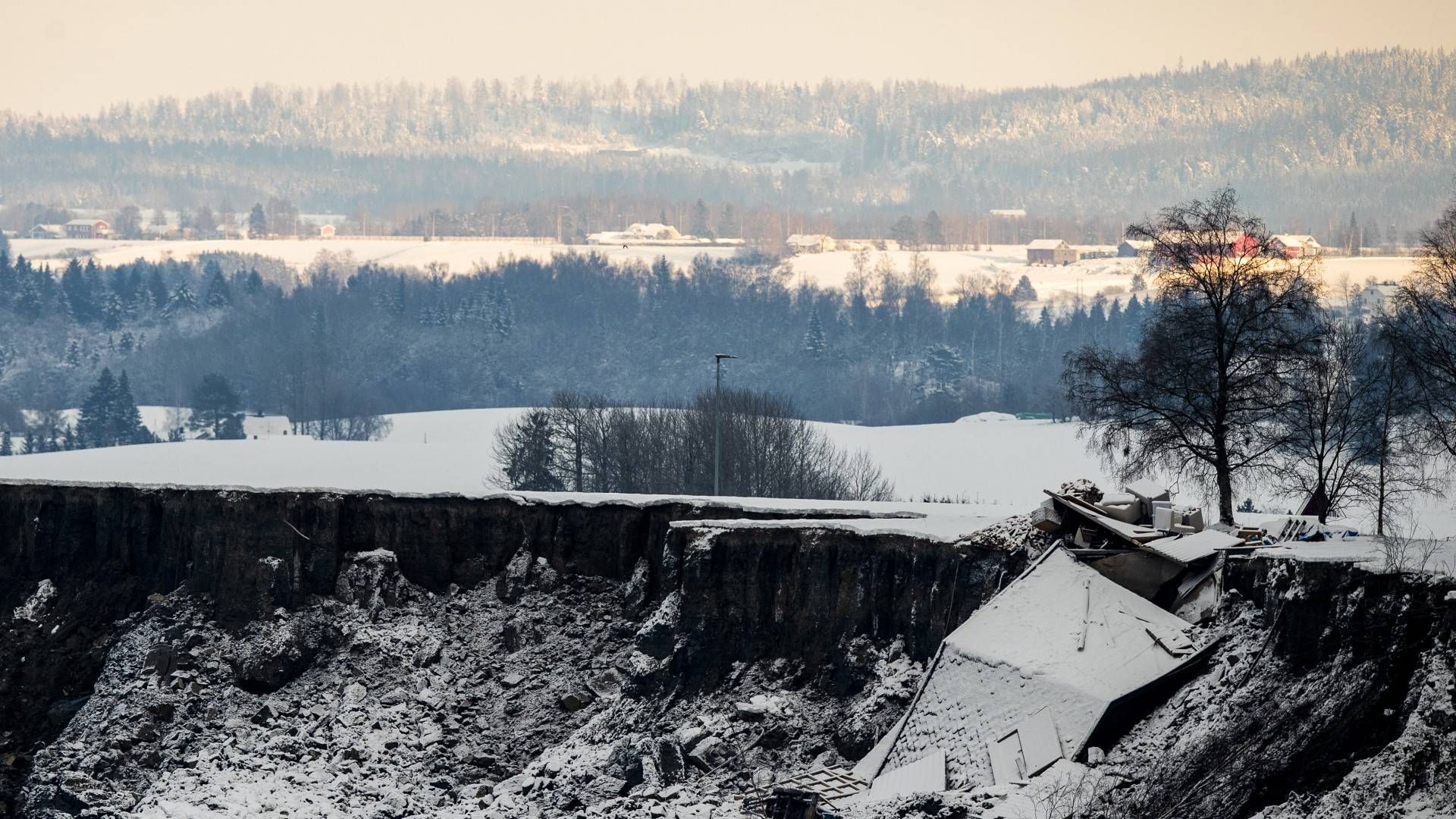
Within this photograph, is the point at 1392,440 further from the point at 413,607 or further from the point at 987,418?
the point at 987,418

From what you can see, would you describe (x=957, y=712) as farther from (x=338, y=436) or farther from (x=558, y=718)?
(x=338, y=436)

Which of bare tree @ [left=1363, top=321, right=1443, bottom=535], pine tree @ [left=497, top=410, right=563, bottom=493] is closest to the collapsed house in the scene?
bare tree @ [left=1363, top=321, right=1443, bottom=535]

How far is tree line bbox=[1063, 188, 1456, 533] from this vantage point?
40344 millimetres

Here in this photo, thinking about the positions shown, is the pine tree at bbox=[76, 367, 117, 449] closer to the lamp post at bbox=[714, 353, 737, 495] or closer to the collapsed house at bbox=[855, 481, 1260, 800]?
the lamp post at bbox=[714, 353, 737, 495]

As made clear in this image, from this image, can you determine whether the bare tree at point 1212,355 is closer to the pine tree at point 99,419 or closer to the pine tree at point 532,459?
the pine tree at point 532,459

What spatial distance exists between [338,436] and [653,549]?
119 m

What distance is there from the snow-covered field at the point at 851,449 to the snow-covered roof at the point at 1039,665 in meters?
2.51

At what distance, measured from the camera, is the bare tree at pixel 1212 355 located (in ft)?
133

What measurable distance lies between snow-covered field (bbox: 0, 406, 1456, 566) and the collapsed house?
2.18 metres

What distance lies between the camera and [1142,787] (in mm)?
26875

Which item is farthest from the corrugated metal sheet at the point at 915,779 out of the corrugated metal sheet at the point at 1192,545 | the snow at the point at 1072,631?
the corrugated metal sheet at the point at 1192,545

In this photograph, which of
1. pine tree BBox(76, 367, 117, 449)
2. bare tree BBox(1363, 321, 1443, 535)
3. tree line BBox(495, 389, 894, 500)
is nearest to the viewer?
bare tree BBox(1363, 321, 1443, 535)

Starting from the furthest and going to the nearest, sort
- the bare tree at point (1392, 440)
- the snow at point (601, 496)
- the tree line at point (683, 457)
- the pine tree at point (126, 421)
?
the pine tree at point (126, 421) → the tree line at point (683, 457) → the snow at point (601, 496) → the bare tree at point (1392, 440)

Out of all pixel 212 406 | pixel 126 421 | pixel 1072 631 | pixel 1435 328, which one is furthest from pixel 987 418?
pixel 1072 631
